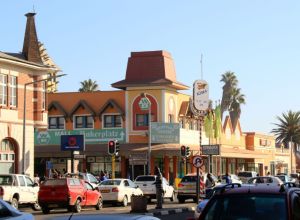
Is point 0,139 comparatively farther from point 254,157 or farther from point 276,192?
point 254,157

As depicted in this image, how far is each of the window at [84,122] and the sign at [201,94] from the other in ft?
58.6

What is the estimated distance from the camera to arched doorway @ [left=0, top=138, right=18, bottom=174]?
4200cm

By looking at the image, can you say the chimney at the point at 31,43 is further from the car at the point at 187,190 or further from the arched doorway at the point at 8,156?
the car at the point at 187,190

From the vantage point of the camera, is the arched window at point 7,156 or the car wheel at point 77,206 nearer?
the car wheel at point 77,206

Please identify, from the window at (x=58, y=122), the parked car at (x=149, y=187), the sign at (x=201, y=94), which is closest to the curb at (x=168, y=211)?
the parked car at (x=149, y=187)

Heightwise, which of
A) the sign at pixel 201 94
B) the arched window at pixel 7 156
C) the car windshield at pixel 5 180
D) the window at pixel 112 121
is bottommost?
the car windshield at pixel 5 180

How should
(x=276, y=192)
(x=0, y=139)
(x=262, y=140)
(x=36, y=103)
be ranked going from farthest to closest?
(x=262, y=140) → (x=36, y=103) → (x=0, y=139) → (x=276, y=192)

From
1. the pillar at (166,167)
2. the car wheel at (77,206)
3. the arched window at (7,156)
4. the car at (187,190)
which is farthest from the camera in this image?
the pillar at (166,167)

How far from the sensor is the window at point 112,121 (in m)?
58.8

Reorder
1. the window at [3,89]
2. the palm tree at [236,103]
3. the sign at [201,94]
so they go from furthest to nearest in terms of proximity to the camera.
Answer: the palm tree at [236,103], the sign at [201,94], the window at [3,89]

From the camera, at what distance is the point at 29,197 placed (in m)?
30.1

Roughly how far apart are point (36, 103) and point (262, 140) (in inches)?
1891

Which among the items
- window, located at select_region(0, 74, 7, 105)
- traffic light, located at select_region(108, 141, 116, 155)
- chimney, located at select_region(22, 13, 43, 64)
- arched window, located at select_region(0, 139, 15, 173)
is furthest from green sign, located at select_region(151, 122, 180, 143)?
traffic light, located at select_region(108, 141, 116, 155)

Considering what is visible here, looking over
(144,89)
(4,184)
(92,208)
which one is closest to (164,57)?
(144,89)
